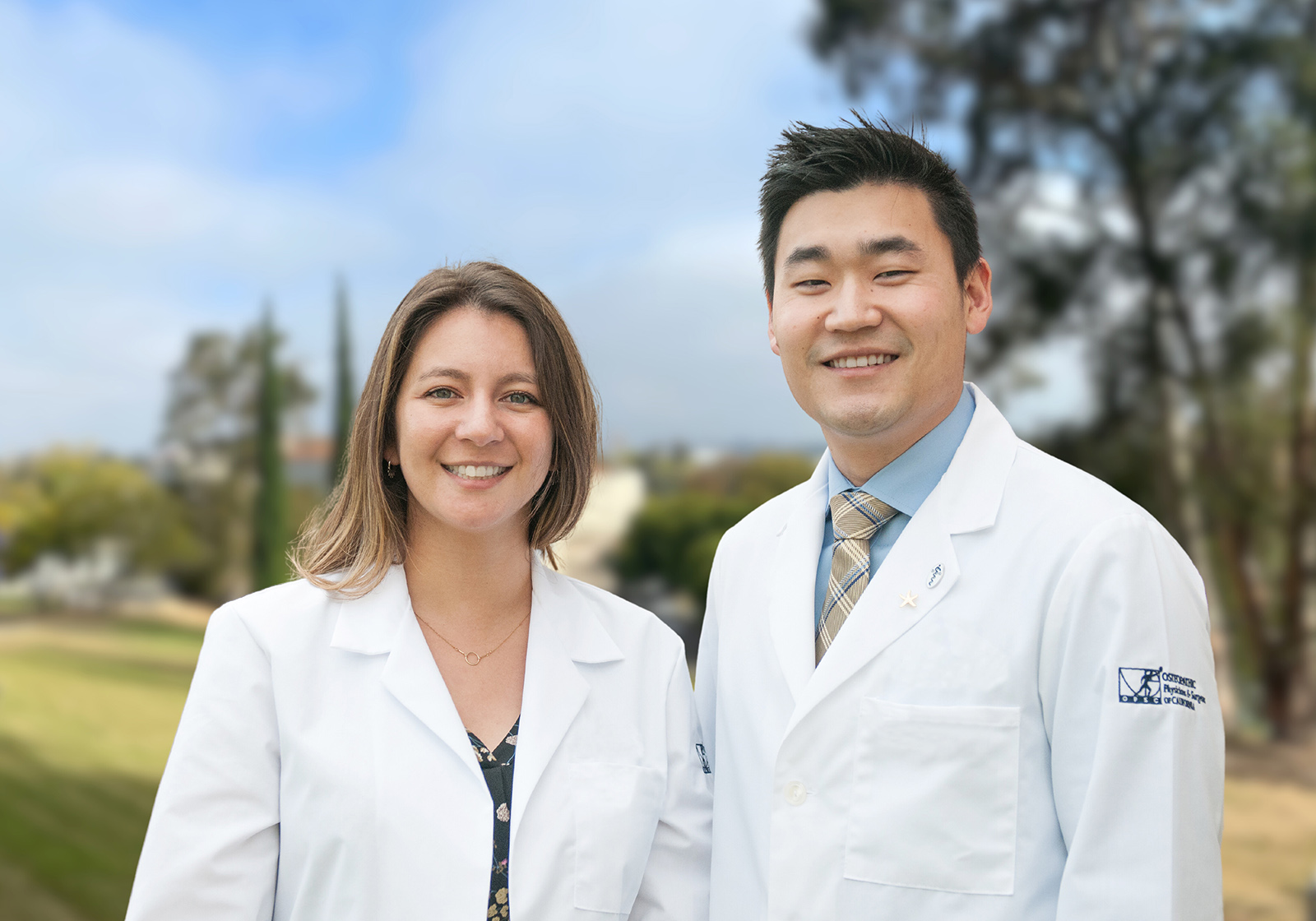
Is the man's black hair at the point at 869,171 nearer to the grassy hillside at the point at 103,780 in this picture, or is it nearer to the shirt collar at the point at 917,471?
the shirt collar at the point at 917,471

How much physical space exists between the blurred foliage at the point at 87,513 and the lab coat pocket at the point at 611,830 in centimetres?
901

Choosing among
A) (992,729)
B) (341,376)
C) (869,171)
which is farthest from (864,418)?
(341,376)

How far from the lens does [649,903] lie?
1.88 m

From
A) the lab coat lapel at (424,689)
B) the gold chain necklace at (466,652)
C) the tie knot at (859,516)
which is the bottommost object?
the lab coat lapel at (424,689)

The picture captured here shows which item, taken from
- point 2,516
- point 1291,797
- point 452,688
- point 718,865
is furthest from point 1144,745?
point 2,516

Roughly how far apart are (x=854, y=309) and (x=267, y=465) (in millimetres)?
8951

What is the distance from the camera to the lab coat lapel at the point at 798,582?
178 centimetres

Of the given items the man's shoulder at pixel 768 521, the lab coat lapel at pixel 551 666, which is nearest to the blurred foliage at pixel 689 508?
the man's shoulder at pixel 768 521

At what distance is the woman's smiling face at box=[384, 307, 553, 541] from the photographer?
182 cm

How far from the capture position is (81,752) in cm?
898

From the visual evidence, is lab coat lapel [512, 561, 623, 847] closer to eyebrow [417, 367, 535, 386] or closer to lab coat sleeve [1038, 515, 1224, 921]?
eyebrow [417, 367, 535, 386]

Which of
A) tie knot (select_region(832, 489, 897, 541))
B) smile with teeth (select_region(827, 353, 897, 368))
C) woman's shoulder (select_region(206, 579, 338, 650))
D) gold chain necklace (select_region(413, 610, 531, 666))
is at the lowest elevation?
gold chain necklace (select_region(413, 610, 531, 666))

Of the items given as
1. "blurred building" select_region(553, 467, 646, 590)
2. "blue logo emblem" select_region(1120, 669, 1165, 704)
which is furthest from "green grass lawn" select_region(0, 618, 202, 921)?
"blue logo emblem" select_region(1120, 669, 1165, 704)

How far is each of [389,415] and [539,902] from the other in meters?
0.87
